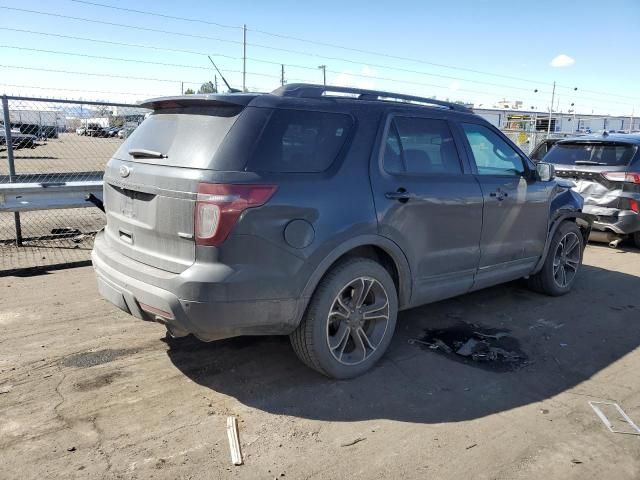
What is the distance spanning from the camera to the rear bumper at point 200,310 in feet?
10.1

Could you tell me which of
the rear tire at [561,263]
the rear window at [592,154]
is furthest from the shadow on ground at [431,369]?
the rear window at [592,154]

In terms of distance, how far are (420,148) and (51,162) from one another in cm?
660

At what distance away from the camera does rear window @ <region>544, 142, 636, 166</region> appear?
7.87m

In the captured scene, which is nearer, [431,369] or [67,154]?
[431,369]

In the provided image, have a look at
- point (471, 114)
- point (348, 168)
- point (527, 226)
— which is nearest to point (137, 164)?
point (348, 168)

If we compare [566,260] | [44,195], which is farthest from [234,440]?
[44,195]

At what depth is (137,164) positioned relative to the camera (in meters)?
3.57

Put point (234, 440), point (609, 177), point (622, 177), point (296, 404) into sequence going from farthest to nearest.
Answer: point (609, 177), point (622, 177), point (296, 404), point (234, 440)

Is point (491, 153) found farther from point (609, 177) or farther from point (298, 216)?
point (609, 177)

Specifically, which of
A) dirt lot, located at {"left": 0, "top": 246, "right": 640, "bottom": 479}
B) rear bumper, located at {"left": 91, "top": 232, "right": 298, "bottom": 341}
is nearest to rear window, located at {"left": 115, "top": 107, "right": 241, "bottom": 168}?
rear bumper, located at {"left": 91, "top": 232, "right": 298, "bottom": 341}

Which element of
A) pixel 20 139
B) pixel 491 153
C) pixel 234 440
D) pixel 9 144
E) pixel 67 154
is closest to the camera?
pixel 234 440

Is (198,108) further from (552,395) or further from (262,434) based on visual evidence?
(552,395)

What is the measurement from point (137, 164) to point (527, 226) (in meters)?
3.67

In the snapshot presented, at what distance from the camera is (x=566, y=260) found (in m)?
5.93
